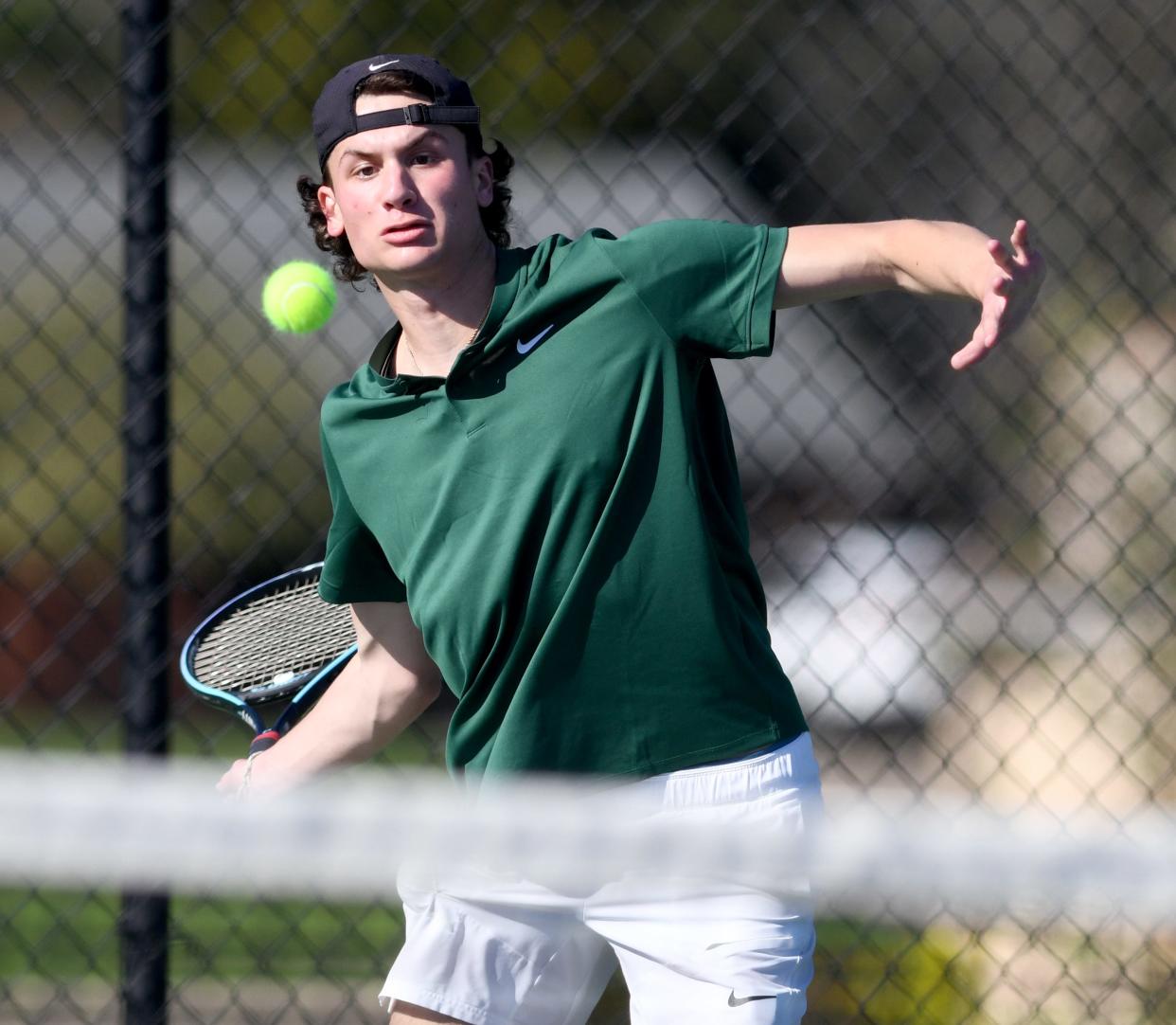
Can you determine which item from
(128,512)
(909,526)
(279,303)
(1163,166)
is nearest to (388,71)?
(279,303)

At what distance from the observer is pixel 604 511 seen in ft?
5.87

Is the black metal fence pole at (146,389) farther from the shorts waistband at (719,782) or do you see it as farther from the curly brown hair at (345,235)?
the shorts waistband at (719,782)

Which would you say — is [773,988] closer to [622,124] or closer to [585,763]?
[585,763]

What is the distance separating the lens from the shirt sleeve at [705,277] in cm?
179

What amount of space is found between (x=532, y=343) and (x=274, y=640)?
0.88 metres

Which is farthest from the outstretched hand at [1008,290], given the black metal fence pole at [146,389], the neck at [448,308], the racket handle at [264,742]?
the black metal fence pole at [146,389]

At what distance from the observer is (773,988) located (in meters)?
1.78

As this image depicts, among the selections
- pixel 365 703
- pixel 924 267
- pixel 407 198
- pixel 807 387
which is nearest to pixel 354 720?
pixel 365 703

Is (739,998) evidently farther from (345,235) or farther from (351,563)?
(345,235)

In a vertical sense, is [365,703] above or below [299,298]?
below

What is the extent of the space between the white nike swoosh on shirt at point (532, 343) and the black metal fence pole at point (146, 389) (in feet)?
3.15

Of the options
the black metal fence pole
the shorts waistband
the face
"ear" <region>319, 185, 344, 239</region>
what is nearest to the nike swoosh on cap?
the shorts waistband

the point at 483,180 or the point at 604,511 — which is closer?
the point at 604,511

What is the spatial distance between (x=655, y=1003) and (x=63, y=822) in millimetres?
885
